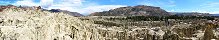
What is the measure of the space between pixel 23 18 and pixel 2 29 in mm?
3262

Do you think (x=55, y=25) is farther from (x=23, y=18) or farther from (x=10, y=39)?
(x=10, y=39)

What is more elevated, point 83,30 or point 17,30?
point 17,30

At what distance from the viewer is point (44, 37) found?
24.9 m

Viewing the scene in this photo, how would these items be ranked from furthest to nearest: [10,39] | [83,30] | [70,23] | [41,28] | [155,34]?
[155,34]
[83,30]
[70,23]
[41,28]
[10,39]

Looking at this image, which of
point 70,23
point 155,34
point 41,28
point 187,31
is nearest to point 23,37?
point 41,28

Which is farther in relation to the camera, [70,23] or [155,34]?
[155,34]

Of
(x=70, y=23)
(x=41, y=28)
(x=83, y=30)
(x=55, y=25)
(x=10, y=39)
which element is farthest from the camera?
(x=83, y=30)

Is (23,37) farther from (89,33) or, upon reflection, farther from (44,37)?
(89,33)

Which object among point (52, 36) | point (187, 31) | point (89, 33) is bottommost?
point (187, 31)

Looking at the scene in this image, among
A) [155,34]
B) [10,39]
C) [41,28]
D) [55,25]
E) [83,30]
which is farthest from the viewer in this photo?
[155,34]

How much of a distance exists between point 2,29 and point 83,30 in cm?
1341

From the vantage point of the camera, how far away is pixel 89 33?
37.7m

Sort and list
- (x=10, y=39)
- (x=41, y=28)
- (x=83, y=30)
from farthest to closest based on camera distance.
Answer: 1. (x=83, y=30)
2. (x=41, y=28)
3. (x=10, y=39)

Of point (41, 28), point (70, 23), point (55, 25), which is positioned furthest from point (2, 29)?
point (70, 23)
